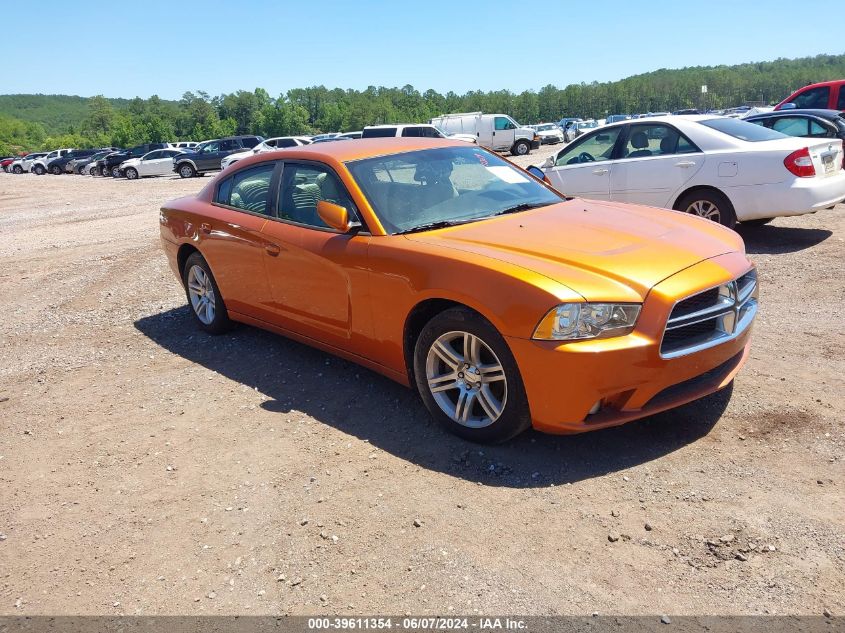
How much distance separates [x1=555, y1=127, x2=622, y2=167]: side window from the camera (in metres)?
8.78

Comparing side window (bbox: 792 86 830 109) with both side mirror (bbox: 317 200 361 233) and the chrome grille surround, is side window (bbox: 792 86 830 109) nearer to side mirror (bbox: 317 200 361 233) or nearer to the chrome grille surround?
the chrome grille surround

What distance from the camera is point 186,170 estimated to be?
34750 millimetres

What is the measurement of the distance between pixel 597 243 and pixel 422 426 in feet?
4.77

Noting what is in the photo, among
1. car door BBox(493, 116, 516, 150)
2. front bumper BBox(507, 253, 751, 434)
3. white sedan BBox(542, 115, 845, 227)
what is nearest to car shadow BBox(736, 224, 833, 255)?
white sedan BBox(542, 115, 845, 227)

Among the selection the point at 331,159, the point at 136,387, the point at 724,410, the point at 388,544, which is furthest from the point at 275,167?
the point at 724,410

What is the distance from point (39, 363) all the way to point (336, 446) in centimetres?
335

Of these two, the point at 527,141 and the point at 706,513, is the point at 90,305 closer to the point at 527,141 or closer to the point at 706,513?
the point at 706,513

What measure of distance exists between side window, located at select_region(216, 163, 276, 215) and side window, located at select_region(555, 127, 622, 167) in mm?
5137

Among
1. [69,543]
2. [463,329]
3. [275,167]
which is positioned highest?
[275,167]

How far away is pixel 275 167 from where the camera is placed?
16.6 feet

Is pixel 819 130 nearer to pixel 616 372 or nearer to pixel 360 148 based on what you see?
pixel 360 148

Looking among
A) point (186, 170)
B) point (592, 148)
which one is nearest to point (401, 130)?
point (186, 170)

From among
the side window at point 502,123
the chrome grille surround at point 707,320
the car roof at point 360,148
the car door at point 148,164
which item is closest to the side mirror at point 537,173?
the car roof at point 360,148

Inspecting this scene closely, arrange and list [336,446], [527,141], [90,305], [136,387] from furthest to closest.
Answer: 1. [527,141]
2. [90,305]
3. [136,387]
4. [336,446]
